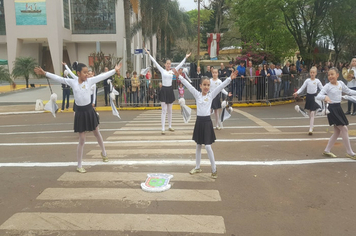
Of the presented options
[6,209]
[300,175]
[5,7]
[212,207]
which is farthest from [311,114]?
[5,7]

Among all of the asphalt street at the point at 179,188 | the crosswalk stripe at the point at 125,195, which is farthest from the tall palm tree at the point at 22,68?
the crosswalk stripe at the point at 125,195

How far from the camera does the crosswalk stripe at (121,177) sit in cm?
559

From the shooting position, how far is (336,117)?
21.5ft

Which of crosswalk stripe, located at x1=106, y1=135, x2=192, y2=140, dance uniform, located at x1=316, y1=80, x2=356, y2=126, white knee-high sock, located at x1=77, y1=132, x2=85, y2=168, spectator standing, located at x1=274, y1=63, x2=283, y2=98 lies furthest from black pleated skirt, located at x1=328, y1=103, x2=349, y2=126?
spectator standing, located at x1=274, y1=63, x2=283, y2=98

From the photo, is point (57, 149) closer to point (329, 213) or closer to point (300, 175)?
point (300, 175)

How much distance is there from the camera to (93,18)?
138 ft

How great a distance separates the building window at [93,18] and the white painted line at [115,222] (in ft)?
132

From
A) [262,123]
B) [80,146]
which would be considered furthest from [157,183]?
[262,123]

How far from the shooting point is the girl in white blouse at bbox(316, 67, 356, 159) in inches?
257

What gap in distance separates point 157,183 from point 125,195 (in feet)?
2.14

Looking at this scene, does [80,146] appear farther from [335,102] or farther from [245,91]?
[245,91]

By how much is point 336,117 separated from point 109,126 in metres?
7.63

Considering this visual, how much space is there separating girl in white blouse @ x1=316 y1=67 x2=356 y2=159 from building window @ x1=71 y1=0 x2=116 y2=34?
3842cm

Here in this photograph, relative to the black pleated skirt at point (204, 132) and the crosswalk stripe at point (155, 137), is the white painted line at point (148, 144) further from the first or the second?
the black pleated skirt at point (204, 132)
